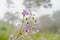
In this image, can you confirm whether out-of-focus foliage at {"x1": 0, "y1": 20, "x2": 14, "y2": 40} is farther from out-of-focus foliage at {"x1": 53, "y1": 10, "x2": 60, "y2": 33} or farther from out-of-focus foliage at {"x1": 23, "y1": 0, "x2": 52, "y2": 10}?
out-of-focus foliage at {"x1": 53, "y1": 10, "x2": 60, "y2": 33}

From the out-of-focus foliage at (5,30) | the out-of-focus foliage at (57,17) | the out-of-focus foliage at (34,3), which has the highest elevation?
the out-of-focus foliage at (34,3)

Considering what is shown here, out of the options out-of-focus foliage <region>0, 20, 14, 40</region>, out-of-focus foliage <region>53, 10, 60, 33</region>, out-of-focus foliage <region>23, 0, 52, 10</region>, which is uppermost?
out-of-focus foliage <region>23, 0, 52, 10</region>

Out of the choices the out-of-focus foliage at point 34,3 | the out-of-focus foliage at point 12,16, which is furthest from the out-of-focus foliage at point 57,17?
the out-of-focus foliage at point 12,16

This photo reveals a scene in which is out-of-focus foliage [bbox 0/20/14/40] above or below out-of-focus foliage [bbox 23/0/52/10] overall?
below

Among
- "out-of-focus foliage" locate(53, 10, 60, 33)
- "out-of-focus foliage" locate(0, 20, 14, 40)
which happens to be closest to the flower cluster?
"out-of-focus foliage" locate(0, 20, 14, 40)

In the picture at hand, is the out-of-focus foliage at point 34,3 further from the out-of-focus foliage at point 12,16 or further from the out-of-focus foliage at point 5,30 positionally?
the out-of-focus foliage at point 5,30

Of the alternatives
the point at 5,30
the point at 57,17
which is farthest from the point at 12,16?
the point at 57,17

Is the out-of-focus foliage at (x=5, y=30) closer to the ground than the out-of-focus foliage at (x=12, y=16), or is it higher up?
closer to the ground

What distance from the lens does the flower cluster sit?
1.25m

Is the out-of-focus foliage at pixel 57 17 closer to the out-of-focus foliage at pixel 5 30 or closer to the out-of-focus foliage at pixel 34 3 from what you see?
the out-of-focus foliage at pixel 34 3

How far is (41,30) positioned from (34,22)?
0.09 meters

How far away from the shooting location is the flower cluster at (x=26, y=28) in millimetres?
1253

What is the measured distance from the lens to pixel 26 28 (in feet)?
4.12

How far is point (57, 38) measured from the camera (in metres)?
1.23
